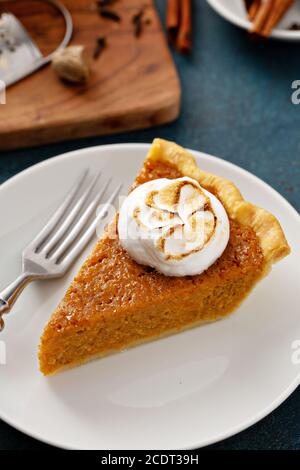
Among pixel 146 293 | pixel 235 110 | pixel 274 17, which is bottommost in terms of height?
pixel 146 293

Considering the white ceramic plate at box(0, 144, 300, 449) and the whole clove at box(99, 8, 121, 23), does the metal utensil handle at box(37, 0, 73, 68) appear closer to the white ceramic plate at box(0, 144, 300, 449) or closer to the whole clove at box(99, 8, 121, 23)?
the whole clove at box(99, 8, 121, 23)

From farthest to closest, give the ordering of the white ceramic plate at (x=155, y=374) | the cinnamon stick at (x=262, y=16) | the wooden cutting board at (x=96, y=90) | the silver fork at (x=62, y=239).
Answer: the cinnamon stick at (x=262, y=16), the wooden cutting board at (x=96, y=90), the silver fork at (x=62, y=239), the white ceramic plate at (x=155, y=374)

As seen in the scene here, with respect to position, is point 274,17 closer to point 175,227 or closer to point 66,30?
point 66,30

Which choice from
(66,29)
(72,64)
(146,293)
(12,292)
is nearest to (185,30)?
(66,29)

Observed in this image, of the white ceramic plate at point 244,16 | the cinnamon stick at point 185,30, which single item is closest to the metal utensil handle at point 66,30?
the cinnamon stick at point 185,30

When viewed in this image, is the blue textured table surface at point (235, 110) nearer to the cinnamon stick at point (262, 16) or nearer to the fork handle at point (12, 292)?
the cinnamon stick at point (262, 16)

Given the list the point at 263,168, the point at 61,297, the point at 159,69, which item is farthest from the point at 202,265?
the point at 159,69

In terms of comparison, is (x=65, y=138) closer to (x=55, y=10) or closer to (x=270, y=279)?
(x=55, y=10)

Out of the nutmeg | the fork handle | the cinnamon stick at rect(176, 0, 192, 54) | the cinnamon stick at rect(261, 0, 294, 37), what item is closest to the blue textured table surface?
the cinnamon stick at rect(176, 0, 192, 54)
